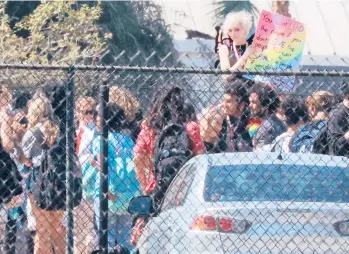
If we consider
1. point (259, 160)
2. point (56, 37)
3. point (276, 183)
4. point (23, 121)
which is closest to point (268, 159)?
point (259, 160)

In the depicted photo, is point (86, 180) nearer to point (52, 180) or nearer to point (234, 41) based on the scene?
point (52, 180)

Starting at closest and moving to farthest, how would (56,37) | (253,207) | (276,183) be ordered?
(253,207) < (276,183) < (56,37)

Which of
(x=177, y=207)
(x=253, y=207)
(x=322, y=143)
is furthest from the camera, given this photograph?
(x=322, y=143)

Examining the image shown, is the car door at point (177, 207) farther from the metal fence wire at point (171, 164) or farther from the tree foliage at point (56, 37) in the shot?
the tree foliage at point (56, 37)

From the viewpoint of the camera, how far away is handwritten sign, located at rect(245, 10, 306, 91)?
7.65 meters

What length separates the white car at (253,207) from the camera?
6.46 m

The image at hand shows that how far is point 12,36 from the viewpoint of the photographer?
1345cm

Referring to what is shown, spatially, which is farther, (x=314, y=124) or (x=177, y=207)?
(x=314, y=124)

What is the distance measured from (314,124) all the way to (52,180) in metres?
2.01

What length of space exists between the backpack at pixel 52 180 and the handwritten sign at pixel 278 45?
157 centimetres

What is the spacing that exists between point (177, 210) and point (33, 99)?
1.47 meters

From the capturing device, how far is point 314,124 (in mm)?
7633

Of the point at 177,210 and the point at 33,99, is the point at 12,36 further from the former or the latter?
the point at 177,210

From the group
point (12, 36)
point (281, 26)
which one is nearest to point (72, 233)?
point (281, 26)
